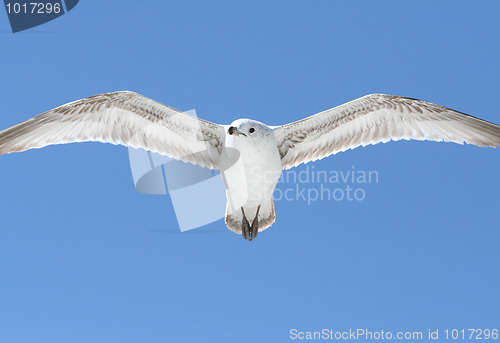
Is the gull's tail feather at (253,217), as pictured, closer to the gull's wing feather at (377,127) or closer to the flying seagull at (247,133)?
the flying seagull at (247,133)

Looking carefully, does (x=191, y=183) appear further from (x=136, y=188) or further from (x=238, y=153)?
(x=238, y=153)

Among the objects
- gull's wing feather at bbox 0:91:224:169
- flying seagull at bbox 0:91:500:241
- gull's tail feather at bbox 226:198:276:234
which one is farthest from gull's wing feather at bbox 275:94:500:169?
gull's wing feather at bbox 0:91:224:169

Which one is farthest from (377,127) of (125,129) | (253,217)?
(125,129)

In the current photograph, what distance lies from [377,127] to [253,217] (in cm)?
284

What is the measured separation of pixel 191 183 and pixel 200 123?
150 cm

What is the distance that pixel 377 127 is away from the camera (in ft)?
32.8

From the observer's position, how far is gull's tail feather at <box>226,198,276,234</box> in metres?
9.85

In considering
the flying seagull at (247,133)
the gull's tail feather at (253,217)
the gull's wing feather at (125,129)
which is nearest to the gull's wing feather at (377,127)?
the flying seagull at (247,133)

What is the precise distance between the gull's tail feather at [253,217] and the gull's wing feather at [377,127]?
0.94 metres

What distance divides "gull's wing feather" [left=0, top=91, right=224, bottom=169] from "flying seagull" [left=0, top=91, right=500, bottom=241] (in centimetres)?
2

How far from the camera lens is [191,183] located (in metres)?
10.7

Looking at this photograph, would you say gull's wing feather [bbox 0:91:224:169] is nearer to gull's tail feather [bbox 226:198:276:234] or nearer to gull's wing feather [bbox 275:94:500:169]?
gull's tail feather [bbox 226:198:276:234]

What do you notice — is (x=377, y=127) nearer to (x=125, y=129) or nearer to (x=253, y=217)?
(x=253, y=217)

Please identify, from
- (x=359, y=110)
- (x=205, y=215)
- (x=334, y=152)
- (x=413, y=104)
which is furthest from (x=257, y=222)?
(x=413, y=104)
